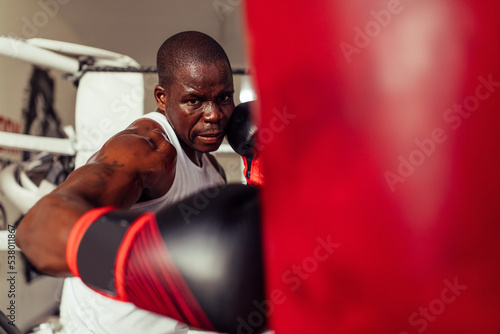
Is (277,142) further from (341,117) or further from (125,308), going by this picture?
(125,308)

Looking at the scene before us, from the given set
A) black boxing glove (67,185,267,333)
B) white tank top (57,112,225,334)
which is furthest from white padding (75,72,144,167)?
black boxing glove (67,185,267,333)

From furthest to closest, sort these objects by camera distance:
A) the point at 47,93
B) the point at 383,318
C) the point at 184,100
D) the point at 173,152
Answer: the point at 47,93 < the point at 184,100 < the point at 173,152 < the point at 383,318

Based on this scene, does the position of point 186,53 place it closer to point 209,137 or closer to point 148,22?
point 209,137

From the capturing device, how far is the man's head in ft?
3.15

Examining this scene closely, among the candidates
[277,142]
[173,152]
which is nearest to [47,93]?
[173,152]

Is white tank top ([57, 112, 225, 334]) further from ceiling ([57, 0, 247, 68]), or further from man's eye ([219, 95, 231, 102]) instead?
ceiling ([57, 0, 247, 68])

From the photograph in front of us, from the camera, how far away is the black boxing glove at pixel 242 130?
969 mm

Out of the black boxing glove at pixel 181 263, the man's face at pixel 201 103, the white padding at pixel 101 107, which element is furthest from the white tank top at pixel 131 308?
the white padding at pixel 101 107

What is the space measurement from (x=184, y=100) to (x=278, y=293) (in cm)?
75

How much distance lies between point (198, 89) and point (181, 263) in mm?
703

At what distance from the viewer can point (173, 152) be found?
0.83 metres

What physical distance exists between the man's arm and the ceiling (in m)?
2.11

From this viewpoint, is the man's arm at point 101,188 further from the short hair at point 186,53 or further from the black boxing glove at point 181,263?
the short hair at point 186,53

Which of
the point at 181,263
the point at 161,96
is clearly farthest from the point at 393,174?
the point at 161,96
